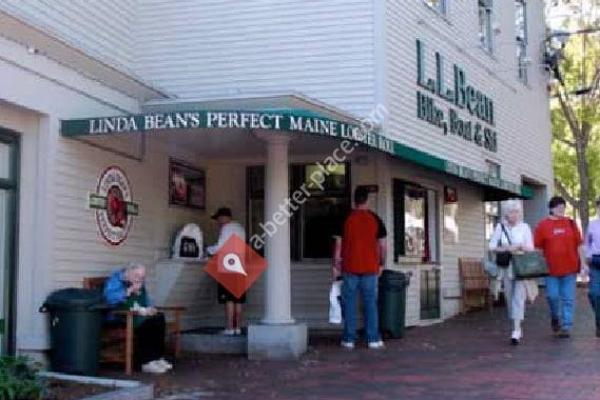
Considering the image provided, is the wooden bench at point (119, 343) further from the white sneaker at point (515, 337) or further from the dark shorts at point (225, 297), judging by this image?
the white sneaker at point (515, 337)

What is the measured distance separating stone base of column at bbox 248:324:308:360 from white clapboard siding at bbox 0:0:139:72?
3.77 m

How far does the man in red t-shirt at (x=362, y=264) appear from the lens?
435 inches

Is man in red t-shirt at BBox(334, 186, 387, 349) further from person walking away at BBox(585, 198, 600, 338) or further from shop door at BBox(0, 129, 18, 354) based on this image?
shop door at BBox(0, 129, 18, 354)

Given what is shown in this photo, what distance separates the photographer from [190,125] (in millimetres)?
9539

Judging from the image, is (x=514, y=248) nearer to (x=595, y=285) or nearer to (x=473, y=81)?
(x=595, y=285)

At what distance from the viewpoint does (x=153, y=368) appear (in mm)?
9523

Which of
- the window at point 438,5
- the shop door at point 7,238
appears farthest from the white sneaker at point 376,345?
the window at point 438,5

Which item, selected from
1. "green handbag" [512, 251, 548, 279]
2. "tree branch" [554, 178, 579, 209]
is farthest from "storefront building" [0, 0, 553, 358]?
"tree branch" [554, 178, 579, 209]

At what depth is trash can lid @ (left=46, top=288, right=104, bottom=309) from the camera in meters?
9.05

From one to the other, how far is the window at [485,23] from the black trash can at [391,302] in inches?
311

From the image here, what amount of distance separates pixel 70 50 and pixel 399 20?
565 cm

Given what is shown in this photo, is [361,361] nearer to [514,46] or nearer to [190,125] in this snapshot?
[190,125]

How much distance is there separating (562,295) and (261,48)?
5.63m

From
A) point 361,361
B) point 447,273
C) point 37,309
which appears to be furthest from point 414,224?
point 37,309
